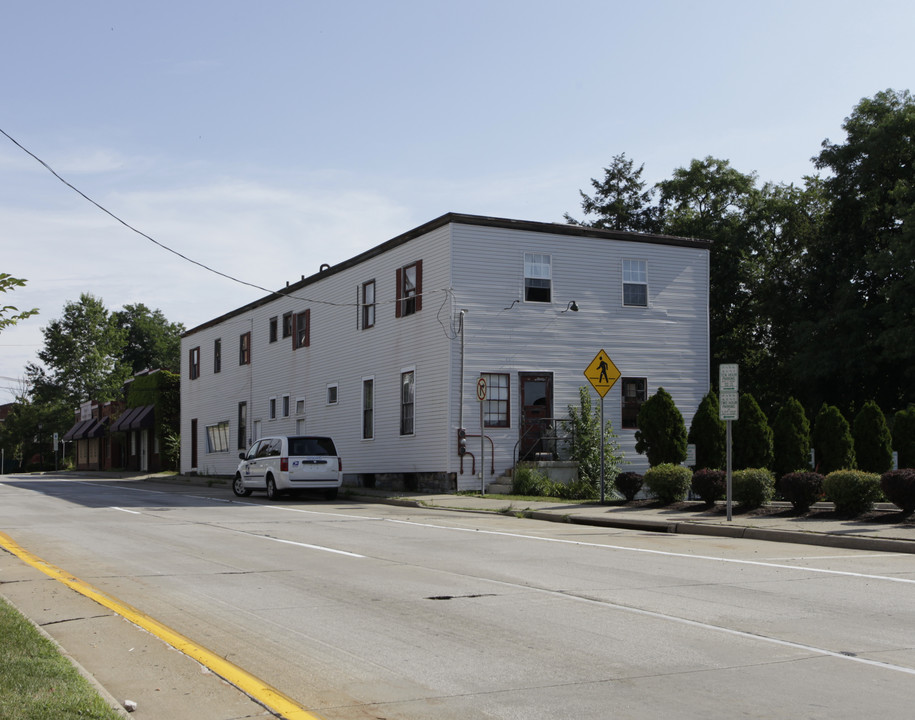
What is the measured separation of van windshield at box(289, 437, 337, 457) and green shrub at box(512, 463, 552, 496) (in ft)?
16.7

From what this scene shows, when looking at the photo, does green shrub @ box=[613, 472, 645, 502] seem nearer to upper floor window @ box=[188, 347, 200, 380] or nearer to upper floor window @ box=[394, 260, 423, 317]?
upper floor window @ box=[394, 260, 423, 317]

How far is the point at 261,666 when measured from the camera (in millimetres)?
7043

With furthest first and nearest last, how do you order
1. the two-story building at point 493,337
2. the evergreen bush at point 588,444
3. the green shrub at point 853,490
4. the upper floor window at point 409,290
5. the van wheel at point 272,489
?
1. the upper floor window at point 409,290
2. the two-story building at point 493,337
3. the van wheel at point 272,489
4. the evergreen bush at point 588,444
5. the green shrub at point 853,490

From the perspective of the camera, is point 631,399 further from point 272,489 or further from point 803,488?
point 803,488

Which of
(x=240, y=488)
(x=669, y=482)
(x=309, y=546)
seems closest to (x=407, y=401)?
(x=240, y=488)

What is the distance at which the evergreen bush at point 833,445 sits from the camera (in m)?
23.8

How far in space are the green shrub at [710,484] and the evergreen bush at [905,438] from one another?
6.04 meters

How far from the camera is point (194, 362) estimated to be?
51500 millimetres

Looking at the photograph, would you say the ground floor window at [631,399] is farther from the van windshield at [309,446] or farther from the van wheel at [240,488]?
the van wheel at [240,488]

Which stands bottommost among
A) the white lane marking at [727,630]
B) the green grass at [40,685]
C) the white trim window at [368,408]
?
the white lane marking at [727,630]

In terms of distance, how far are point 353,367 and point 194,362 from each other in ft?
64.4

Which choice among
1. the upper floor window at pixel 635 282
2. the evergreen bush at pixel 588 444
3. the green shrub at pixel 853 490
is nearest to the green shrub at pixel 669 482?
the evergreen bush at pixel 588 444

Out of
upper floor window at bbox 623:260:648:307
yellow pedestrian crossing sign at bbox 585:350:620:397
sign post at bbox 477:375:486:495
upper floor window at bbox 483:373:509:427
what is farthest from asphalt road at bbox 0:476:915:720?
upper floor window at bbox 623:260:648:307

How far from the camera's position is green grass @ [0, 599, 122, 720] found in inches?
209
